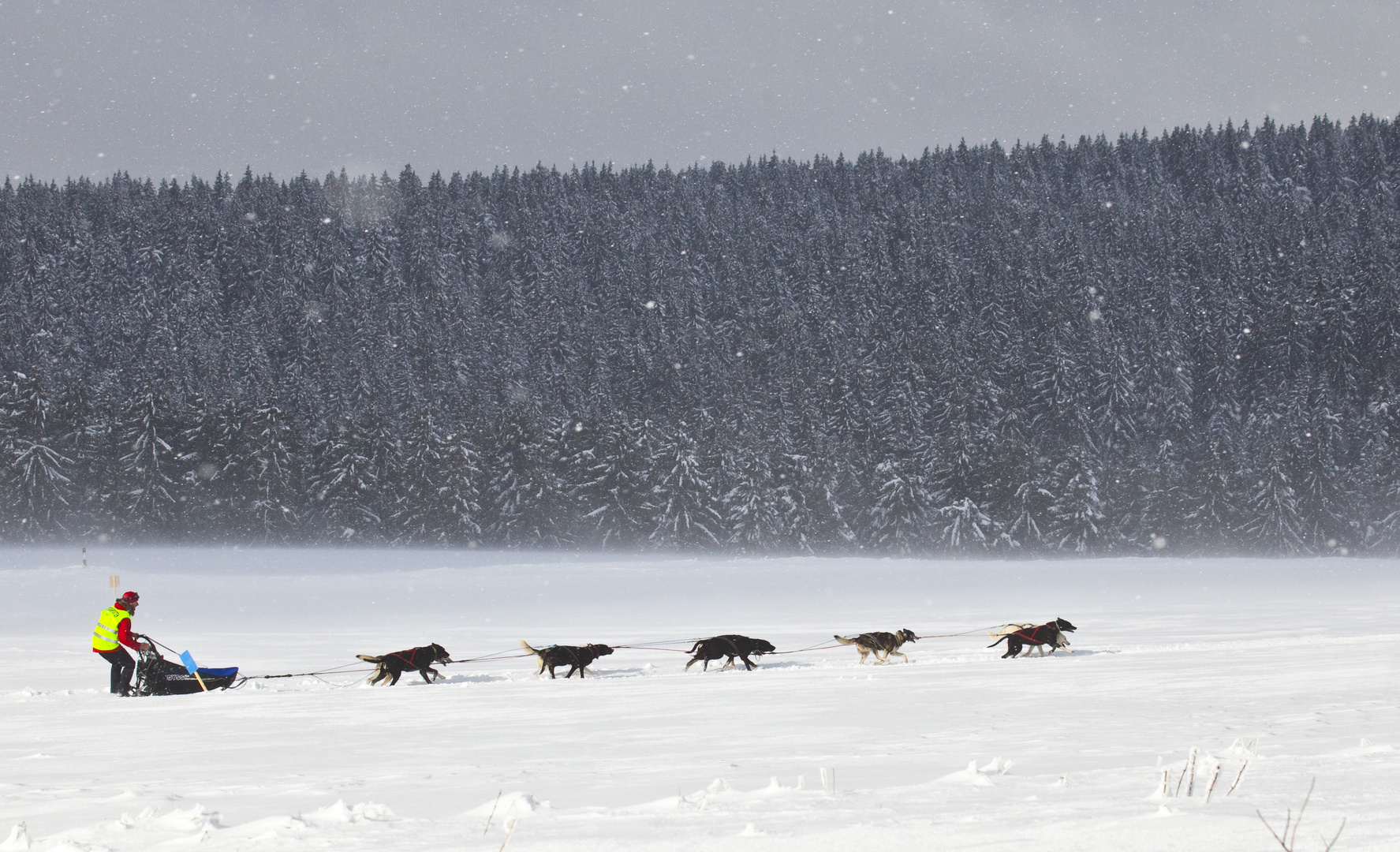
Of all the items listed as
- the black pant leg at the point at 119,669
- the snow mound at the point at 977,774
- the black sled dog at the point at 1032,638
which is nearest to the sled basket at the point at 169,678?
the black pant leg at the point at 119,669

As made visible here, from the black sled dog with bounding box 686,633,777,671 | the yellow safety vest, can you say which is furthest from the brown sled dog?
the yellow safety vest

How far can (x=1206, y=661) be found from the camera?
1205 cm

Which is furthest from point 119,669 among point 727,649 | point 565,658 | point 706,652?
point 727,649

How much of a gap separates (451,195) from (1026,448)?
105m

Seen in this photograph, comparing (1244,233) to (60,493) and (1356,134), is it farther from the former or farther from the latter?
(60,493)

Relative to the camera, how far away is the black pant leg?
12.2m

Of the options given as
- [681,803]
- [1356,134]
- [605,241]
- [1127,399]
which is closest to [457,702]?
[681,803]

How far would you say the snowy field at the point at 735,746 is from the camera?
16.0ft

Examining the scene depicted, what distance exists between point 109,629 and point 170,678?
1.02 meters

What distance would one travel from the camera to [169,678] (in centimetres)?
1220

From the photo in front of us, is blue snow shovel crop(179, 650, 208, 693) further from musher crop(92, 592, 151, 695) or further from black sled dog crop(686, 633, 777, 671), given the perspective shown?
black sled dog crop(686, 633, 777, 671)

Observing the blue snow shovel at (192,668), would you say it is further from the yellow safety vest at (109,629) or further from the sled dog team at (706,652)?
the sled dog team at (706,652)

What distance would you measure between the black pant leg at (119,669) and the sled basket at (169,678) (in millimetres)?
114

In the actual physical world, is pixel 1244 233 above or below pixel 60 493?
above
